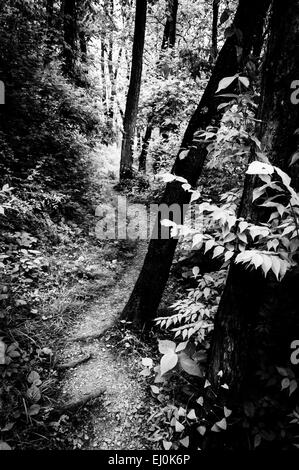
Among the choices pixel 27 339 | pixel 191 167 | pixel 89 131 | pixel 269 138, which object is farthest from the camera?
pixel 89 131

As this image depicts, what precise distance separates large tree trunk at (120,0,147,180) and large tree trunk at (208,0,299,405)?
26.2 feet

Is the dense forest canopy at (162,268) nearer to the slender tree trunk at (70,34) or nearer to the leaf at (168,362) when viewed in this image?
the leaf at (168,362)

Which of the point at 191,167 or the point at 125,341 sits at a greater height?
the point at 191,167

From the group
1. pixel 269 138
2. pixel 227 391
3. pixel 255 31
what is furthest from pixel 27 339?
pixel 255 31

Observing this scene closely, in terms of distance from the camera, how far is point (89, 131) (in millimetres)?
8844

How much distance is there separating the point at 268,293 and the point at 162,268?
2.01m

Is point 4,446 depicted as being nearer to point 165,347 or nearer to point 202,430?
point 165,347

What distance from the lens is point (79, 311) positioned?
463 centimetres

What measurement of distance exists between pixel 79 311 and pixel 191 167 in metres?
2.88

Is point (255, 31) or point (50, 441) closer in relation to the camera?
point (50, 441)

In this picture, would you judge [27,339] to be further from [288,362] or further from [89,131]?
[89,131]
